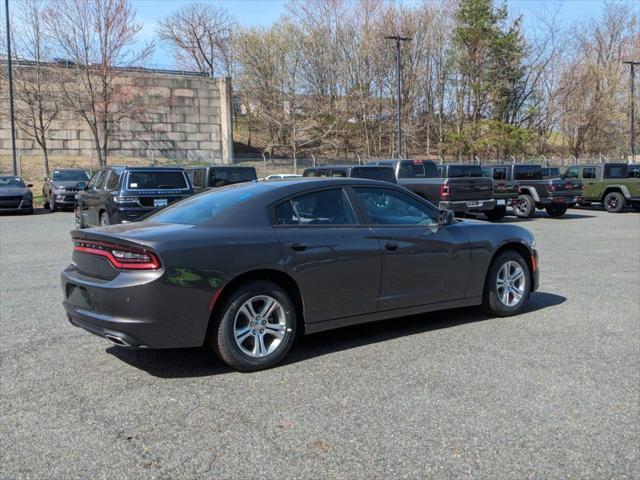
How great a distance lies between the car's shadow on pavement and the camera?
4.95m

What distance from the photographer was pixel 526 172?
835 inches

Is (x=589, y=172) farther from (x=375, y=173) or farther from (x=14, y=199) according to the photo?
(x=14, y=199)

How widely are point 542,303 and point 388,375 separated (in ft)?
10.8

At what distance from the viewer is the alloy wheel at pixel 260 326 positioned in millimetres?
4793

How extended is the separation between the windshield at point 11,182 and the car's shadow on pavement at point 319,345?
19859 millimetres

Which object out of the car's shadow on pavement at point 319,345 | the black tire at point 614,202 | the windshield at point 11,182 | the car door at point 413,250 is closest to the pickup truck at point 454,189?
the black tire at point 614,202

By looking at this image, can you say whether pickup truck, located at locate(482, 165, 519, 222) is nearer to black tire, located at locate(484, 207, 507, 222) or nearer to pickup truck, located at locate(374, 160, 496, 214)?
black tire, located at locate(484, 207, 507, 222)

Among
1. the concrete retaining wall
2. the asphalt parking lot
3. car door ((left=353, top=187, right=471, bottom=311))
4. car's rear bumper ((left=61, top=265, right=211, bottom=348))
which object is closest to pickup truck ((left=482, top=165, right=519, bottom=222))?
the asphalt parking lot

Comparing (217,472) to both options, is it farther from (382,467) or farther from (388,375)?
(388,375)

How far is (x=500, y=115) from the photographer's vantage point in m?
49.0

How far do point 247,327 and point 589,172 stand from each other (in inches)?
866

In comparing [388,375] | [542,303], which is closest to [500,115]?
[542,303]

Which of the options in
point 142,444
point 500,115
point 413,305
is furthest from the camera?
point 500,115

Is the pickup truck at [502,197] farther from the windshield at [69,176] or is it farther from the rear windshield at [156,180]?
the windshield at [69,176]
